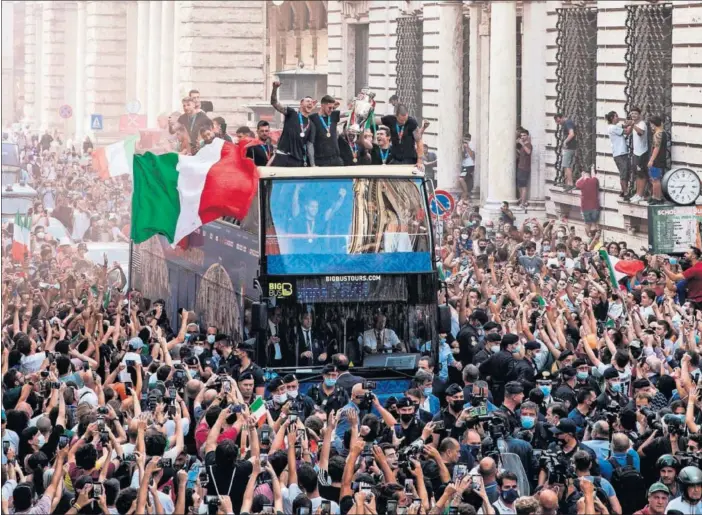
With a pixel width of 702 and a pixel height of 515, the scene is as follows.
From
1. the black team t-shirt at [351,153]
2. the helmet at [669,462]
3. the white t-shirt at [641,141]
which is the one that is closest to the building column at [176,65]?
the white t-shirt at [641,141]

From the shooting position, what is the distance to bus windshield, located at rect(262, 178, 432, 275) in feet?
65.6

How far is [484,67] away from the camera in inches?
1549

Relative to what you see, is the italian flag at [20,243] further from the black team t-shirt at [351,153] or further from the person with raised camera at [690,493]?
the person with raised camera at [690,493]

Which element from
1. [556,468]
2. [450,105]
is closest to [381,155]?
[556,468]

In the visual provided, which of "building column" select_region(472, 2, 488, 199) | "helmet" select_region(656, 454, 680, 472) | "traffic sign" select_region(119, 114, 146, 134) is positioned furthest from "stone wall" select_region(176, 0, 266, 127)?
"helmet" select_region(656, 454, 680, 472)

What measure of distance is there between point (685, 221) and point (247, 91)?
35781 mm

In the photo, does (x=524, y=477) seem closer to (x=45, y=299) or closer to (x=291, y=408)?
(x=291, y=408)

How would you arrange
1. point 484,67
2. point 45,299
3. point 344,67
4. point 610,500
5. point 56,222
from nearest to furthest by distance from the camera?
point 610,500 < point 45,299 < point 56,222 < point 484,67 < point 344,67

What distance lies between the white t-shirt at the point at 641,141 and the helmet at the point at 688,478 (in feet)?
59.2

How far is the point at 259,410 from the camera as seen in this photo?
15.4m

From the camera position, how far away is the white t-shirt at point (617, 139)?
30500 millimetres

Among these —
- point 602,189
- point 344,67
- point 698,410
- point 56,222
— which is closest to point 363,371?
point 698,410

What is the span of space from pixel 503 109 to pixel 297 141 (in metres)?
15.2

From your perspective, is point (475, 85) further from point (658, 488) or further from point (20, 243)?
point (658, 488)
